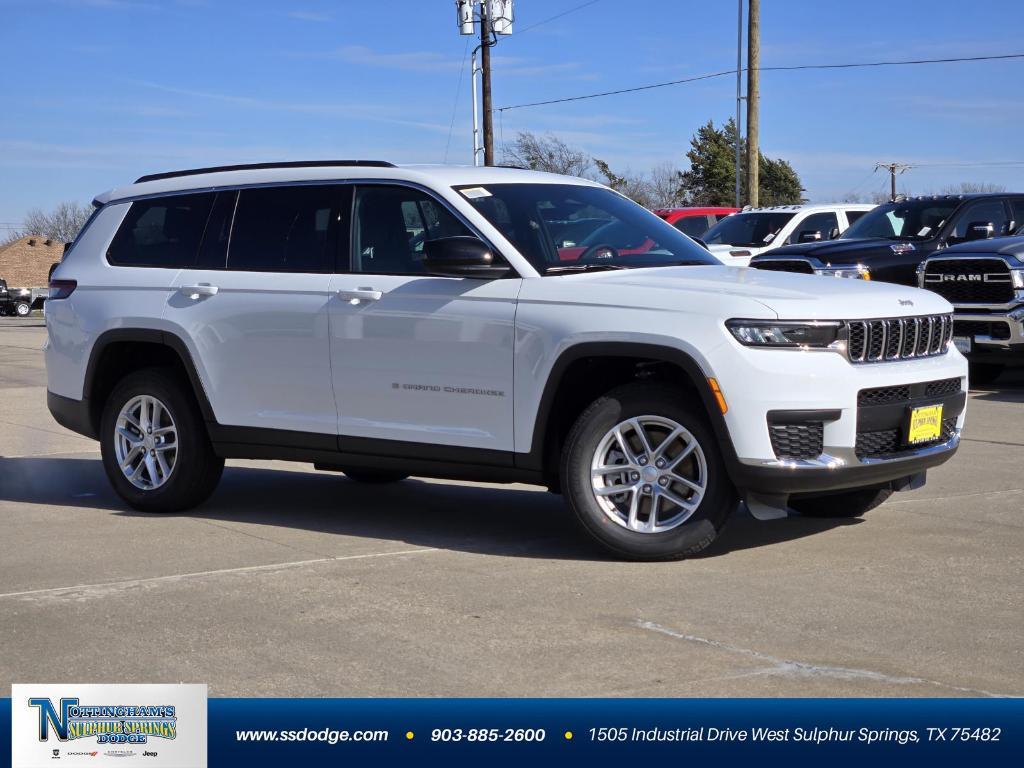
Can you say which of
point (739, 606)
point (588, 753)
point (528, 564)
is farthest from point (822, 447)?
point (588, 753)

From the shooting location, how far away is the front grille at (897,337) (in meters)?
6.60

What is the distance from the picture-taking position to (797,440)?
6.43 metres

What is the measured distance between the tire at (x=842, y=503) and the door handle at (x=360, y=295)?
243 cm

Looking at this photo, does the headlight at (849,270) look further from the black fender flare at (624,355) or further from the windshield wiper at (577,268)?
the black fender flare at (624,355)

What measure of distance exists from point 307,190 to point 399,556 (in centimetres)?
215

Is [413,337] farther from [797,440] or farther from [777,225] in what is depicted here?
[777,225]

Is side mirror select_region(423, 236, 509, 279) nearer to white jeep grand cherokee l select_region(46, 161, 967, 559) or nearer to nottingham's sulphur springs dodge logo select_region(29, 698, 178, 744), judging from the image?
white jeep grand cherokee l select_region(46, 161, 967, 559)

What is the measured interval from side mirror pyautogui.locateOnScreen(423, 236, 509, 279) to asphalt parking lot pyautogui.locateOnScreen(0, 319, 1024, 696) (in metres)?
1.36

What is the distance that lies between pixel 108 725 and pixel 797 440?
3284 mm

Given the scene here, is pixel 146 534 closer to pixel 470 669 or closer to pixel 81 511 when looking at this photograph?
pixel 81 511

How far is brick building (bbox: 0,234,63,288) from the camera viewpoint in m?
103

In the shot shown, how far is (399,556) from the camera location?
705 centimetres

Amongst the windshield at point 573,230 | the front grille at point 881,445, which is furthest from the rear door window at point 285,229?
the front grille at point 881,445

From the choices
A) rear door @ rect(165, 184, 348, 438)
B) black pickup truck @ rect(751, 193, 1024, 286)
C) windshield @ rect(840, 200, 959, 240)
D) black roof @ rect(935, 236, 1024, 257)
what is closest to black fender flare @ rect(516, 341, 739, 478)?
rear door @ rect(165, 184, 348, 438)
